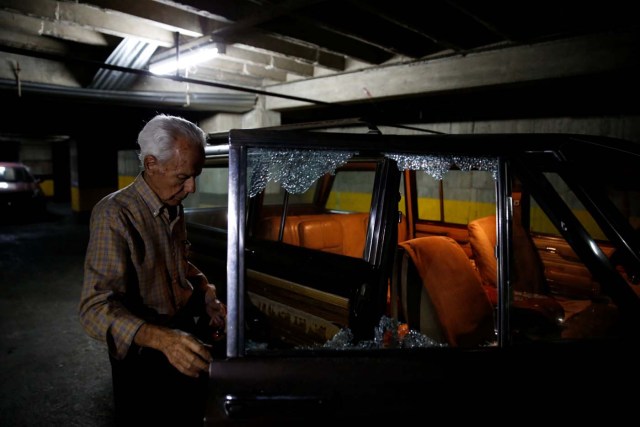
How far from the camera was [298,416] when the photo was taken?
4.04ft

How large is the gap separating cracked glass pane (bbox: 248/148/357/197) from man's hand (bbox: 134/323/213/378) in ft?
2.23

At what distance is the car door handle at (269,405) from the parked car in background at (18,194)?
15160 mm

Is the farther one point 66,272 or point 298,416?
point 66,272

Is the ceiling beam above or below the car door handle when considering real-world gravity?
above

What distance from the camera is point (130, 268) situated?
1.69 meters

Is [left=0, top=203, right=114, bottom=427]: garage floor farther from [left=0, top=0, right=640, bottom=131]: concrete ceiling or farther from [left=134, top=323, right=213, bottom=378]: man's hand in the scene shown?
[left=0, top=0, right=640, bottom=131]: concrete ceiling

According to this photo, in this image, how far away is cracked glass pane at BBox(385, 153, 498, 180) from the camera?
1556 mm

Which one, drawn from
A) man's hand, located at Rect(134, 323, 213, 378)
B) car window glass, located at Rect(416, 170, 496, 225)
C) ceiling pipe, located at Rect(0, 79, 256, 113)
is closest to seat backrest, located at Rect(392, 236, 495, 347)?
man's hand, located at Rect(134, 323, 213, 378)

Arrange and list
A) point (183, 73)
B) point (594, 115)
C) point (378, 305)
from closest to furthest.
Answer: point (378, 305)
point (594, 115)
point (183, 73)

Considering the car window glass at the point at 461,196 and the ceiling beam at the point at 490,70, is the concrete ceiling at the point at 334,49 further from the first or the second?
the car window glass at the point at 461,196

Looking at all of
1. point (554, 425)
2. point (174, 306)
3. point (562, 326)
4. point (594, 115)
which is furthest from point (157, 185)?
point (594, 115)

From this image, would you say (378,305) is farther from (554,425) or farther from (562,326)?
(562,326)

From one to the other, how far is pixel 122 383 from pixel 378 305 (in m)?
1.18

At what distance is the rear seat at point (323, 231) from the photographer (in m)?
3.16
